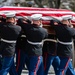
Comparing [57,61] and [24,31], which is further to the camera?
[57,61]

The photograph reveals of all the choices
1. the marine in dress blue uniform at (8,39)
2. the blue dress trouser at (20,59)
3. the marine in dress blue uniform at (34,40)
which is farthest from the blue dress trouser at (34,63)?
the blue dress trouser at (20,59)

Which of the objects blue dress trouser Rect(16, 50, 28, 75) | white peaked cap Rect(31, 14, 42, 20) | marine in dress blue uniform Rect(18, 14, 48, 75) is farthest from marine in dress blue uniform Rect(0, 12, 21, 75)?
blue dress trouser Rect(16, 50, 28, 75)

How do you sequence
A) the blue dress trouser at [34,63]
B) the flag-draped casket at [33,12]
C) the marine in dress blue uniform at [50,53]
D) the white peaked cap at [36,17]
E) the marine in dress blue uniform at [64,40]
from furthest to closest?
the marine in dress blue uniform at [50,53] → the flag-draped casket at [33,12] → the marine in dress blue uniform at [64,40] → the blue dress trouser at [34,63] → the white peaked cap at [36,17]

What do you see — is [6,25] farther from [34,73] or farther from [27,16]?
[34,73]

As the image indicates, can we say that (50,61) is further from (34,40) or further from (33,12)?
(33,12)

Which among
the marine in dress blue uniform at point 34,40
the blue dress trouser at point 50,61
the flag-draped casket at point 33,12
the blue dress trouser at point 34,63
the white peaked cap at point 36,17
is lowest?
the blue dress trouser at point 50,61

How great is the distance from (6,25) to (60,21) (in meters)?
1.22

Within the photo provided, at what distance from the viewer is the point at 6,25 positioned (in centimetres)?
838

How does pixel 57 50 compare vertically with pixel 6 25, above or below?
below

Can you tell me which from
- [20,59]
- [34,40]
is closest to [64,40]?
[34,40]

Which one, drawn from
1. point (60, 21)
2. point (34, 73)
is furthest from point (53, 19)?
point (34, 73)

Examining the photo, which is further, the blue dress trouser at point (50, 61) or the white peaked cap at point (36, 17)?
the blue dress trouser at point (50, 61)

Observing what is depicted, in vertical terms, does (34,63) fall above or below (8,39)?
below

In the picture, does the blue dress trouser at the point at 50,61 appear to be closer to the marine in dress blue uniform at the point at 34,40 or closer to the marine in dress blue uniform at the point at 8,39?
the marine in dress blue uniform at the point at 34,40
